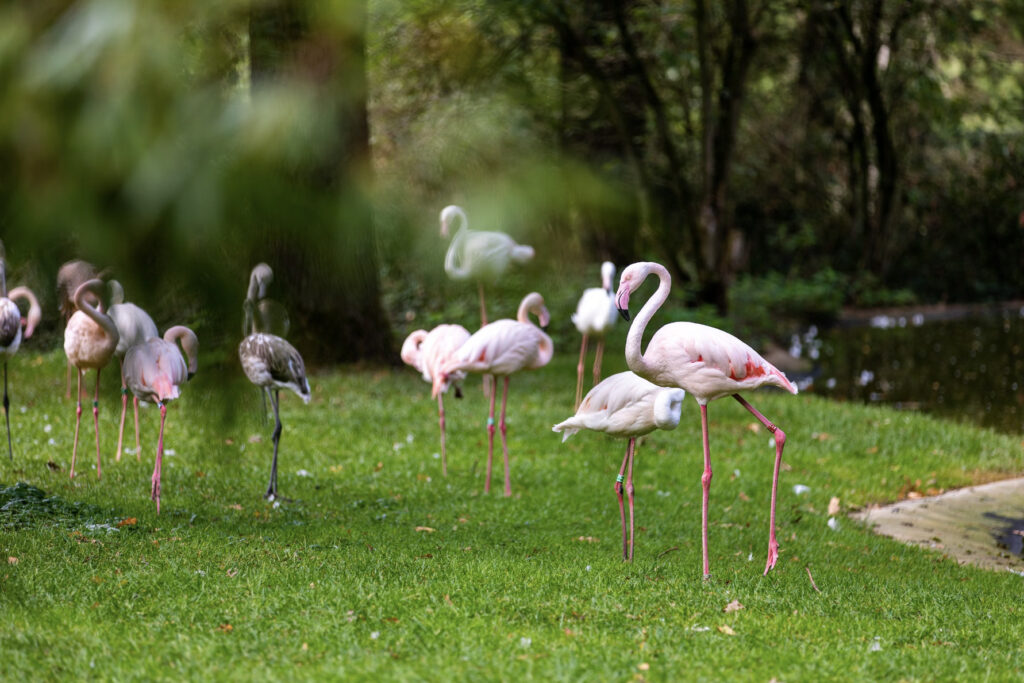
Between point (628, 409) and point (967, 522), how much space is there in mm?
2643

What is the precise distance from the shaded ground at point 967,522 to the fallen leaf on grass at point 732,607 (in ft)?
6.35

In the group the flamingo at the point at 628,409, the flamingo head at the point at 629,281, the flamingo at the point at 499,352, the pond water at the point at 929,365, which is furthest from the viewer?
the pond water at the point at 929,365

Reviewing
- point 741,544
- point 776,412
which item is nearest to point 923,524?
point 741,544

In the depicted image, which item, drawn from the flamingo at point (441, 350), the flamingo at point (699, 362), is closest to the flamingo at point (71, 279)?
the flamingo at point (699, 362)

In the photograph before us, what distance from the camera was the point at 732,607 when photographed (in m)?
3.87

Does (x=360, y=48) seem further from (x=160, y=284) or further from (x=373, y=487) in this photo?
(x=373, y=487)

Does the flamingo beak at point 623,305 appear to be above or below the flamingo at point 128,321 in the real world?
below

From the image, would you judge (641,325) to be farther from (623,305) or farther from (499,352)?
(499,352)

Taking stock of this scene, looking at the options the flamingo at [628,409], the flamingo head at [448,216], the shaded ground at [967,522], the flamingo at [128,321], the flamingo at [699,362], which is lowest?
the shaded ground at [967,522]

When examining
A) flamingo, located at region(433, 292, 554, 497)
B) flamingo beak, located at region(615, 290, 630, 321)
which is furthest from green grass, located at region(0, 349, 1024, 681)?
flamingo beak, located at region(615, 290, 630, 321)

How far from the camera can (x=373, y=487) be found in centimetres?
605

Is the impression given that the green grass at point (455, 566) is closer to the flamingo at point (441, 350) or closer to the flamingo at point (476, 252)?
the flamingo at point (476, 252)

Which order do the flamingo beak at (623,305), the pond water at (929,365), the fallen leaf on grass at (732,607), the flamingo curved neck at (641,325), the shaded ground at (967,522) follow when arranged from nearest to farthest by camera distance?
the flamingo beak at (623,305) → the fallen leaf on grass at (732,607) → the flamingo curved neck at (641,325) → the shaded ground at (967,522) → the pond water at (929,365)

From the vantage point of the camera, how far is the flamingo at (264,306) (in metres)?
0.85
